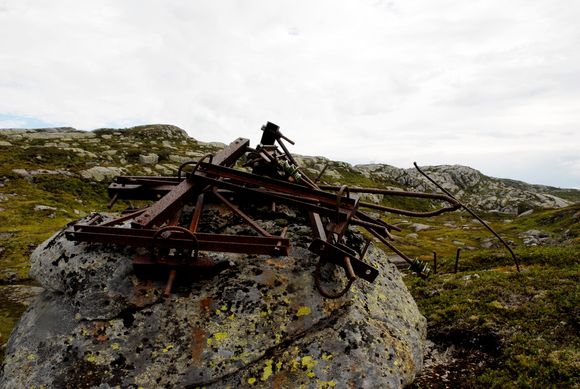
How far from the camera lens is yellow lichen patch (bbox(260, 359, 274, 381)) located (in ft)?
16.0

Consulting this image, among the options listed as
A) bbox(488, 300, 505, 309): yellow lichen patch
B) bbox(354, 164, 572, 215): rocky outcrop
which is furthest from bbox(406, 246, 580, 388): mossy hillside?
bbox(354, 164, 572, 215): rocky outcrop

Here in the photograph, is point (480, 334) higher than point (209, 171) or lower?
lower

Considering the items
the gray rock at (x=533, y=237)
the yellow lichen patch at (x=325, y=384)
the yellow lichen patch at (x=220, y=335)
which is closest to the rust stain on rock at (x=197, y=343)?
the yellow lichen patch at (x=220, y=335)

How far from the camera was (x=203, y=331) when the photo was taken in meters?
5.24

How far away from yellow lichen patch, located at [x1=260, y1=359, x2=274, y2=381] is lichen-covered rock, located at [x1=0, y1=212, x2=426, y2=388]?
0.01 metres

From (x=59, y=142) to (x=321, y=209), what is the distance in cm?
10903

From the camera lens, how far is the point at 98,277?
5.69 metres

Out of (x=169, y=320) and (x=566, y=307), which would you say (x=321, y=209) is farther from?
(x=566, y=307)

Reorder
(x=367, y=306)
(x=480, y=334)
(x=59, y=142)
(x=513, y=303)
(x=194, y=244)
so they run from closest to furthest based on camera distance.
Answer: (x=194, y=244) < (x=367, y=306) < (x=480, y=334) < (x=513, y=303) < (x=59, y=142)

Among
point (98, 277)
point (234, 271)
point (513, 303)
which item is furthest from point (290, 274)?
point (513, 303)

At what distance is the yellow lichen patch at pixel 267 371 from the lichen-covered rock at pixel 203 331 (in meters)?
0.01

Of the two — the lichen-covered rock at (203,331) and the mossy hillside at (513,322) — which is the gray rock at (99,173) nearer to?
the mossy hillside at (513,322)

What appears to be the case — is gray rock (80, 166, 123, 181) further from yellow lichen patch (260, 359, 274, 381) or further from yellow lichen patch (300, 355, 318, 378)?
yellow lichen patch (300, 355, 318, 378)

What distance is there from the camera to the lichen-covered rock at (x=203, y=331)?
4855mm
